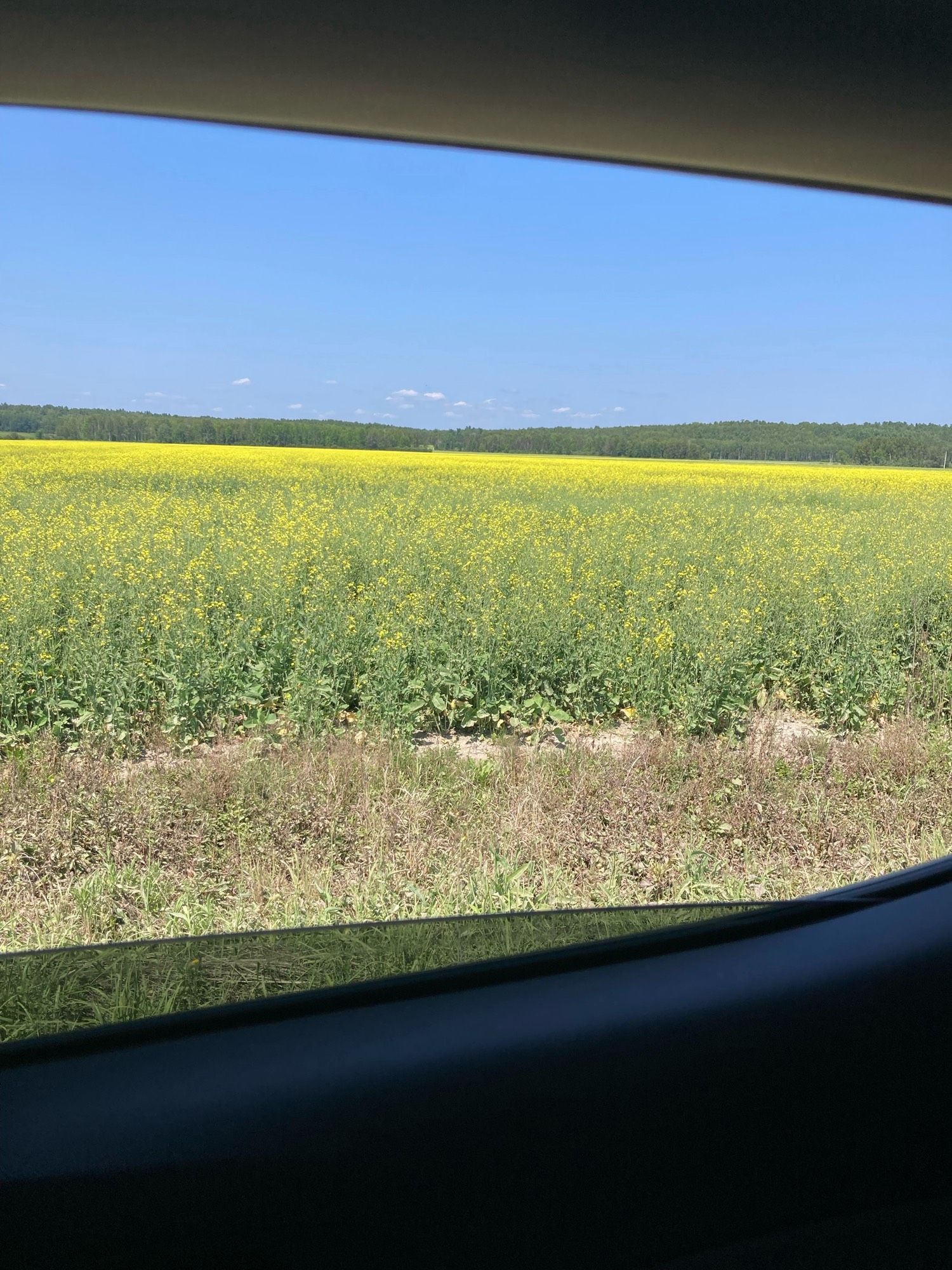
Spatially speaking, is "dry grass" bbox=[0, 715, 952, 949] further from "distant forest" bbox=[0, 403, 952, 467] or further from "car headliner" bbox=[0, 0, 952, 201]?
"distant forest" bbox=[0, 403, 952, 467]

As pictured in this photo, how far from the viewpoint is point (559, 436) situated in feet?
40.9

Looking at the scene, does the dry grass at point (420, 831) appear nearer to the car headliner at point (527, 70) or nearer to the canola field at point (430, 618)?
the canola field at point (430, 618)

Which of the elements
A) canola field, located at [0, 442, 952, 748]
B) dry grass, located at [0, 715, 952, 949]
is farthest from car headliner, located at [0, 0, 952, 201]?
canola field, located at [0, 442, 952, 748]

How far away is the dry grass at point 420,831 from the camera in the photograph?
2.70m

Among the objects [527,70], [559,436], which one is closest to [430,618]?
[527,70]

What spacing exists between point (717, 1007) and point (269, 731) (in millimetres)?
3177

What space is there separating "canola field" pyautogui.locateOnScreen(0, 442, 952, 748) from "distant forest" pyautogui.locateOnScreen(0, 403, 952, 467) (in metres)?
0.73

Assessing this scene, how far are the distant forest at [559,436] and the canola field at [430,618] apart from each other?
0.73m

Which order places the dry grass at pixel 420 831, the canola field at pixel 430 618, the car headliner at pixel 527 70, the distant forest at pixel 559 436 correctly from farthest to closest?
the distant forest at pixel 559 436 → the canola field at pixel 430 618 → the dry grass at pixel 420 831 → the car headliner at pixel 527 70

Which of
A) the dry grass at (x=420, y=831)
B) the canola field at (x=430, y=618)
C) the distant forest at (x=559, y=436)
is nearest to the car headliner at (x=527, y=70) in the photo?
the dry grass at (x=420, y=831)

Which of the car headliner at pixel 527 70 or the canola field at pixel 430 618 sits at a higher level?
the car headliner at pixel 527 70

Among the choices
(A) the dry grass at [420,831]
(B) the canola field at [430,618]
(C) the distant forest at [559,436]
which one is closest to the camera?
(A) the dry grass at [420,831]

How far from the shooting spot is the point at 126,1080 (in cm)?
99

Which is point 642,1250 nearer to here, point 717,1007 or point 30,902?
point 717,1007
